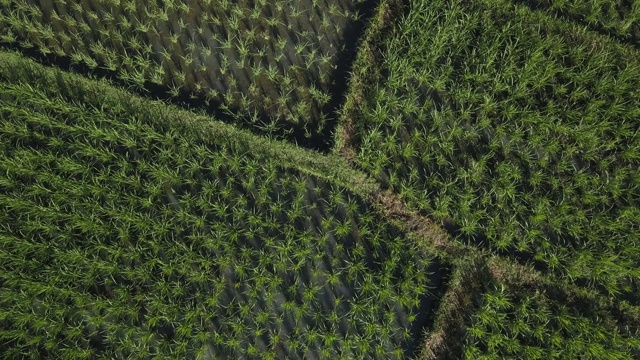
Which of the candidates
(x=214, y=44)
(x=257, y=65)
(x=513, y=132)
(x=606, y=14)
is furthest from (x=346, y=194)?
(x=606, y=14)

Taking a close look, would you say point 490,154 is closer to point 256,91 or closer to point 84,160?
point 256,91

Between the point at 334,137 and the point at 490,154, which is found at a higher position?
the point at 490,154

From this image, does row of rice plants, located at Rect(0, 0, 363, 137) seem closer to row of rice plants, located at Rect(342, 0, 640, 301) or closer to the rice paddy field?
the rice paddy field

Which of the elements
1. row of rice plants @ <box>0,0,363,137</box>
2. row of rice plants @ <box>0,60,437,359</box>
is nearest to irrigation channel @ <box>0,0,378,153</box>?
row of rice plants @ <box>0,0,363,137</box>

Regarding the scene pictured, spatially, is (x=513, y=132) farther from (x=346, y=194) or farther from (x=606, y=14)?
(x=346, y=194)

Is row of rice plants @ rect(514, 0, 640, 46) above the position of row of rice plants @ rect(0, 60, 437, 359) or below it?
above

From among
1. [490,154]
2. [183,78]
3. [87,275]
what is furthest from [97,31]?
[490,154]
